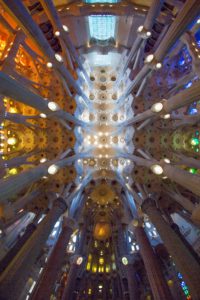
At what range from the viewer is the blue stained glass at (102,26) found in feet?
67.7

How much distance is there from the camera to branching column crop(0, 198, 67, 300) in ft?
30.4

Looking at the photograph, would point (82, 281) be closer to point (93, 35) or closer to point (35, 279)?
point (35, 279)

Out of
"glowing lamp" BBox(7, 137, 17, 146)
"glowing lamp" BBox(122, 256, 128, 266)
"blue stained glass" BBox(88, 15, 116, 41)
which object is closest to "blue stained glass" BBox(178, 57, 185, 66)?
"blue stained glass" BBox(88, 15, 116, 41)

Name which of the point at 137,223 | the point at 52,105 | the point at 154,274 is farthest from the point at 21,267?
the point at 137,223

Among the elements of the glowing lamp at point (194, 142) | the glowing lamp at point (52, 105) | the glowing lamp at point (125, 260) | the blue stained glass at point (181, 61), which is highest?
the blue stained glass at point (181, 61)

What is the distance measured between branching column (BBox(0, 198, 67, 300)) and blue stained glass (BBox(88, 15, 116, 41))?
16054 mm

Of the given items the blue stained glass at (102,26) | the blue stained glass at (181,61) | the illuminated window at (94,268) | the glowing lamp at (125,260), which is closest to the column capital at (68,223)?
the glowing lamp at (125,260)

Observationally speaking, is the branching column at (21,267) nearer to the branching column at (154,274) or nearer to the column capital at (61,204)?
the column capital at (61,204)

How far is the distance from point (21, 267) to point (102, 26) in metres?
19.0

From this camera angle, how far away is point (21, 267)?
10.2 metres

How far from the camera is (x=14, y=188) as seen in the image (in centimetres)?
923

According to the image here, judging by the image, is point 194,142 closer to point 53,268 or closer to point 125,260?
point 125,260

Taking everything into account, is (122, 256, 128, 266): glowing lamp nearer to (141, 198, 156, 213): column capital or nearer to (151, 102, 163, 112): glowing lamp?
(141, 198, 156, 213): column capital

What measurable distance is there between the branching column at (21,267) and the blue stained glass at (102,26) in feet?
52.7
